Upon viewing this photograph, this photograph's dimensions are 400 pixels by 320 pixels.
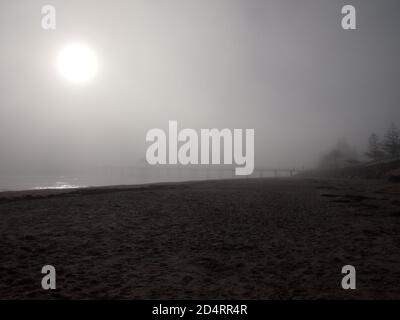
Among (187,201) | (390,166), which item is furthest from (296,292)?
(390,166)

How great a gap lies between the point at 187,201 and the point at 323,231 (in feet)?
29.4

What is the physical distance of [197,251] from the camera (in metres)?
8.45

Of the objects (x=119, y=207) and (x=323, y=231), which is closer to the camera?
(x=323, y=231)

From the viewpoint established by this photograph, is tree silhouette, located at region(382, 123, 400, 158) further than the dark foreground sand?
Yes

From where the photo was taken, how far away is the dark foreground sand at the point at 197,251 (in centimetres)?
582

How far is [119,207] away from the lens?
1520cm

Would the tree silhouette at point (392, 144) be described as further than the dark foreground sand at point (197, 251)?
Yes

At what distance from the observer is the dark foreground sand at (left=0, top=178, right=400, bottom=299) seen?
19.1 ft

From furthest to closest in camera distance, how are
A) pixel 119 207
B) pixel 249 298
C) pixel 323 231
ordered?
pixel 119 207, pixel 323 231, pixel 249 298

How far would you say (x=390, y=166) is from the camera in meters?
44.2

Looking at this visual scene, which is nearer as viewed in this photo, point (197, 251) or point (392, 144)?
point (197, 251)
